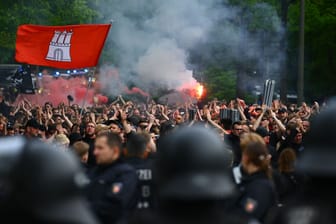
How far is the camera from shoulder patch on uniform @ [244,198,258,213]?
581cm

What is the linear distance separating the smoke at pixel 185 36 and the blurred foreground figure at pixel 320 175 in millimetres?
25629

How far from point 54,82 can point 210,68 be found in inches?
404

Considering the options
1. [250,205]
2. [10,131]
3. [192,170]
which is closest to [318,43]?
[10,131]

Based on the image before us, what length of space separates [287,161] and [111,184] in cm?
175

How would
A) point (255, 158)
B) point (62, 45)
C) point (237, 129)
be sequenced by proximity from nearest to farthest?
1. point (255, 158)
2. point (237, 129)
3. point (62, 45)

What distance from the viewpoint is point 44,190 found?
276cm

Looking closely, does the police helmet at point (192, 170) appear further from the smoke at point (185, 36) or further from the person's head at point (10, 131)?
the smoke at point (185, 36)

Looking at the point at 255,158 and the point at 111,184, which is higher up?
the point at 255,158

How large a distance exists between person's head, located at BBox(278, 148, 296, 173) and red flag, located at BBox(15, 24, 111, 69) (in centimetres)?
1066

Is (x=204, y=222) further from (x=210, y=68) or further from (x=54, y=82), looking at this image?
(x=54, y=82)

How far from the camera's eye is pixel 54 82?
4178cm

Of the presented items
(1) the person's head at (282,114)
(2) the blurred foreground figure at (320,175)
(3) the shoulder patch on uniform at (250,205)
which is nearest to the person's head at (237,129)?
(3) the shoulder patch on uniform at (250,205)

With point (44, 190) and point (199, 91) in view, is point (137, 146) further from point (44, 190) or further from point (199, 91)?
point (199, 91)

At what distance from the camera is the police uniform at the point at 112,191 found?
6.58 m
